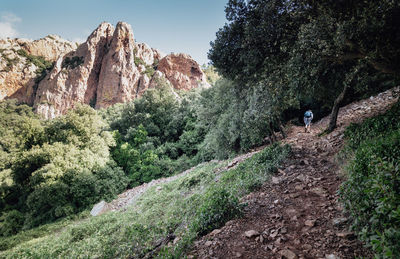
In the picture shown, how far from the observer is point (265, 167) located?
6.72 meters

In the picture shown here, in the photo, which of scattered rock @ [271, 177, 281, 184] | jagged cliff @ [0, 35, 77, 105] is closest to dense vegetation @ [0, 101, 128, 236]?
scattered rock @ [271, 177, 281, 184]

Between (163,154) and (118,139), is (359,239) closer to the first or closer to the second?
(163,154)

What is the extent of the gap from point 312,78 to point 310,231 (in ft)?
20.0

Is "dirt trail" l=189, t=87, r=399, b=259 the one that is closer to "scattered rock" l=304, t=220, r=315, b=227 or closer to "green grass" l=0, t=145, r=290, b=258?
"scattered rock" l=304, t=220, r=315, b=227

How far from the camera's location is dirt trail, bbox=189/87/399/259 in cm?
274

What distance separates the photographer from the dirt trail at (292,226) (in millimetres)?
2740

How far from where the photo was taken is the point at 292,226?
135 inches

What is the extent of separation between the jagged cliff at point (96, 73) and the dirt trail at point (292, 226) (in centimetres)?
4621

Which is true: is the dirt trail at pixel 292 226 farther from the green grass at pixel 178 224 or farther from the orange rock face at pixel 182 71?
the orange rock face at pixel 182 71

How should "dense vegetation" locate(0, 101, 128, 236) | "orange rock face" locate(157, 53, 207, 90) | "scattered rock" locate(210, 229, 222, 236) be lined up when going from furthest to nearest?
1. "orange rock face" locate(157, 53, 207, 90)
2. "dense vegetation" locate(0, 101, 128, 236)
3. "scattered rock" locate(210, 229, 222, 236)

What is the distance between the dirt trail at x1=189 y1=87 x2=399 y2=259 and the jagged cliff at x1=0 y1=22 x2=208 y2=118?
46.2 meters

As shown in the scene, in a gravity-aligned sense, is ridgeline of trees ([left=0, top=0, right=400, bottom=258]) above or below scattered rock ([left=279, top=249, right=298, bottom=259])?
above

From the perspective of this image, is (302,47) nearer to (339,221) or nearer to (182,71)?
(339,221)

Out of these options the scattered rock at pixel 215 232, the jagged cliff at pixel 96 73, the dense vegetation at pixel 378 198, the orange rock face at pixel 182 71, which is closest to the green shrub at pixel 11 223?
the scattered rock at pixel 215 232
